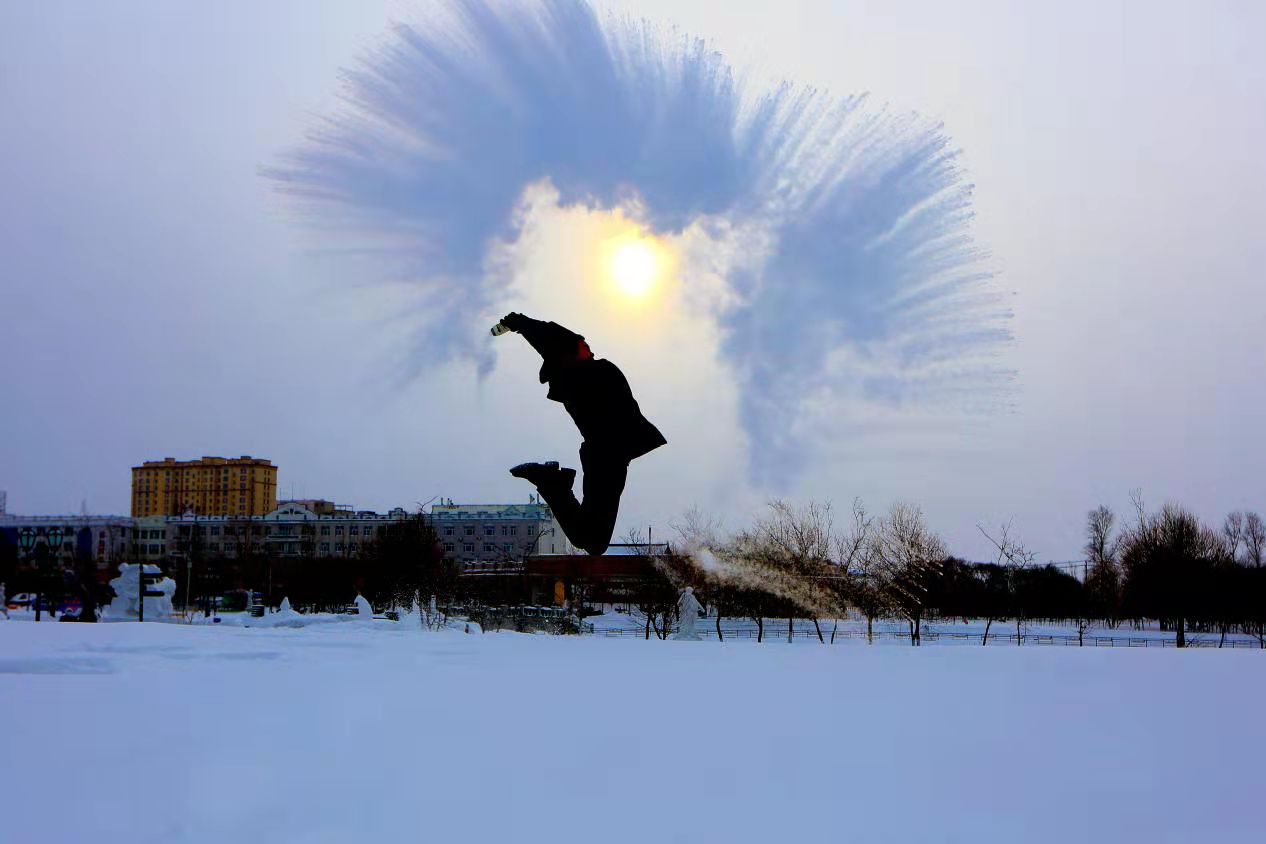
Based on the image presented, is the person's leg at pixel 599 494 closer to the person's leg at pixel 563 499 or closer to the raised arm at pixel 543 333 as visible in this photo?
the person's leg at pixel 563 499

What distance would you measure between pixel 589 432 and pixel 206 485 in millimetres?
188039

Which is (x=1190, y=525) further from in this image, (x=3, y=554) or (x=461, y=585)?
(x=3, y=554)

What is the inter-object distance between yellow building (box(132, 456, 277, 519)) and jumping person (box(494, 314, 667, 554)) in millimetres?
178465

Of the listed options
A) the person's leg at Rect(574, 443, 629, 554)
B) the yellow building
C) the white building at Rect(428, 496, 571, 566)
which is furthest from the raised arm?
the yellow building

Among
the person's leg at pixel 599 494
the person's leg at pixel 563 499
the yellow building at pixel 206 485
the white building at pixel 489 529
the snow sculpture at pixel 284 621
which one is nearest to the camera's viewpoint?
the person's leg at pixel 599 494

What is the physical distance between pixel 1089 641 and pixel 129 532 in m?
125

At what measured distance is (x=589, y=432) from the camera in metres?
13.1

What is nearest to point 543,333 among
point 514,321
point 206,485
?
point 514,321

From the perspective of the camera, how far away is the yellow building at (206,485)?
604ft

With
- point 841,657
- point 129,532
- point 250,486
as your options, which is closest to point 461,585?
point 841,657

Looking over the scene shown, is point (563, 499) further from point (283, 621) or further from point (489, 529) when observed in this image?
point (489, 529)

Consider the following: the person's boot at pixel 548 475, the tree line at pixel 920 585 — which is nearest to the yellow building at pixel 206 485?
the tree line at pixel 920 585

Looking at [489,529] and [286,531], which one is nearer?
[489,529]

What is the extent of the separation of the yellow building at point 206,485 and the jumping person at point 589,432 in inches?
7026
